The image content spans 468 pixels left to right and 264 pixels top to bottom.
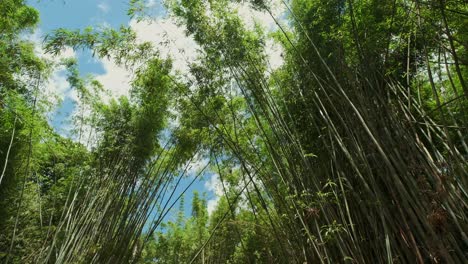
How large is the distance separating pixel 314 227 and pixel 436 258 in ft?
3.02

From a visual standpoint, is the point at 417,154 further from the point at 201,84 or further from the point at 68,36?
the point at 68,36

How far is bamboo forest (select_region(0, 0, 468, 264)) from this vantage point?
2.23 meters

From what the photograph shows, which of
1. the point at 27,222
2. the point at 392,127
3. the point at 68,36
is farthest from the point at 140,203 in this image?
the point at 392,127

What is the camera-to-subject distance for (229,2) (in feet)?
14.2

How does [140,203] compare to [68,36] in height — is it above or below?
below

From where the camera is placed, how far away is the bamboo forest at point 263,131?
7.32ft

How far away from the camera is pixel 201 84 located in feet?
14.2

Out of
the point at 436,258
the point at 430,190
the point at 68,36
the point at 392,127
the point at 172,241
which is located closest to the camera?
the point at 436,258

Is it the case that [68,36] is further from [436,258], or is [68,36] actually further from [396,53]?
[436,258]

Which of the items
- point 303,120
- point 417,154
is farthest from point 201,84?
point 417,154

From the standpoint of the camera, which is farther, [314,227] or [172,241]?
[172,241]

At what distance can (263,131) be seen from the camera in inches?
127

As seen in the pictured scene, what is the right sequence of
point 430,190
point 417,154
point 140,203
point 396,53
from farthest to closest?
1. point 140,203
2. point 396,53
3. point 417,154
4. point 430,190

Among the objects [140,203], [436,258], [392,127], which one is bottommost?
[436,258]
